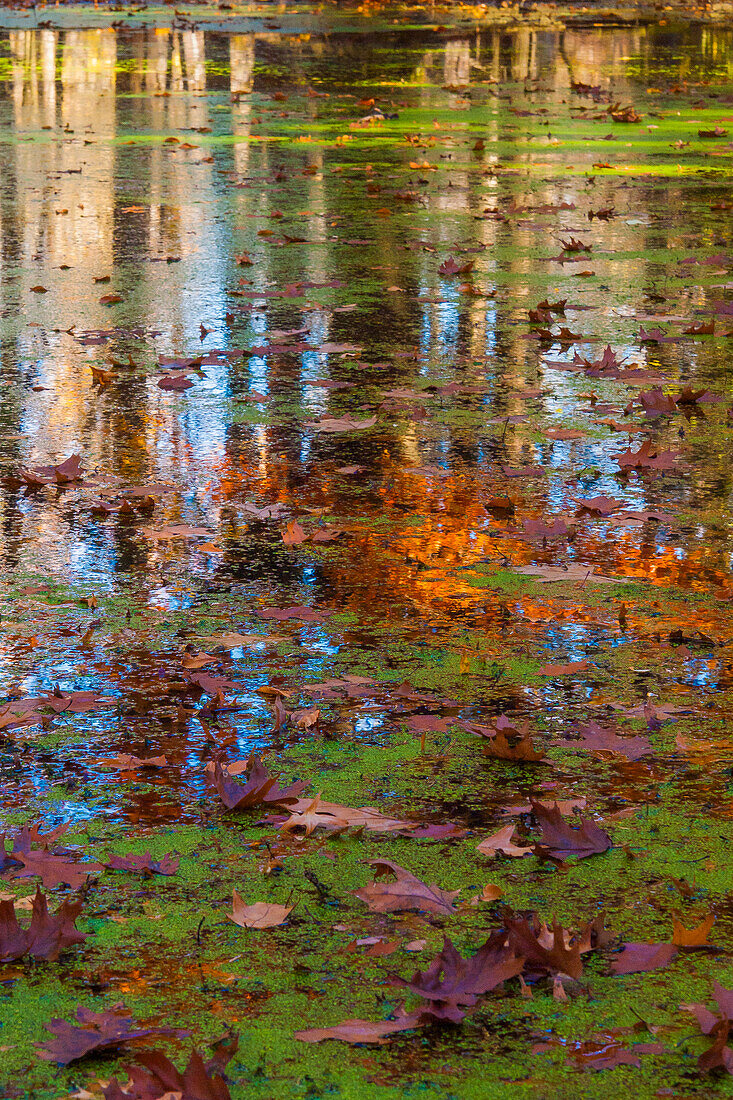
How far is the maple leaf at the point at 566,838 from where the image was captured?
295cm

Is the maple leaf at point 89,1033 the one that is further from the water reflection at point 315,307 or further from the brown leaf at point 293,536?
→ the brown leaf at point 293,536

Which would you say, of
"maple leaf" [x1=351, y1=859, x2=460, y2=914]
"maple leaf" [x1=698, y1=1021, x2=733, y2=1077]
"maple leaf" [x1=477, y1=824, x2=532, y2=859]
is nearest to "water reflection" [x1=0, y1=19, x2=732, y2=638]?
"maple leaf" [x1=477, y1=824, x2=532, y2=859]

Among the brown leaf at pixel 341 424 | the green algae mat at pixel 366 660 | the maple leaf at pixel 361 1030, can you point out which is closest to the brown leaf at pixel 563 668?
the green algae mat at pixel 366 660

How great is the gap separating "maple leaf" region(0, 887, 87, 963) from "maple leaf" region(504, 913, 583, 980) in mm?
860

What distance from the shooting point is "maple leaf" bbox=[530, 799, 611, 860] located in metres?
2.95

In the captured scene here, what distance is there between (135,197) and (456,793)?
30.4 ft

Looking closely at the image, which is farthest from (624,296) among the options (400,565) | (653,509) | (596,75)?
(596,75)

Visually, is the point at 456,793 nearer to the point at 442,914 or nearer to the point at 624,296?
the point at 442,914

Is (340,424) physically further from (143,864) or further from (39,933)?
(39,933)

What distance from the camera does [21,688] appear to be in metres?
3.67

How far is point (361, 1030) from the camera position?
2.39 meters

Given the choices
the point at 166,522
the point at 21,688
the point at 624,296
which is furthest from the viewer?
the point at 624,296

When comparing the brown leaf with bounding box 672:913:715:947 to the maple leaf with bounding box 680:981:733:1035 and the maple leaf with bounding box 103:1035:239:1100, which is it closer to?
the maple leaf with bounding box 680:981:733:1035

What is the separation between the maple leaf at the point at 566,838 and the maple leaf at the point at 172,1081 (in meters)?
0.93
